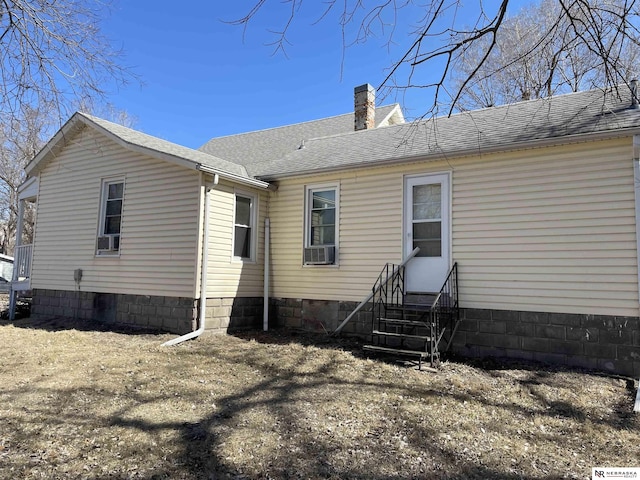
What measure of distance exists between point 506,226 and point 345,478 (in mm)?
5217

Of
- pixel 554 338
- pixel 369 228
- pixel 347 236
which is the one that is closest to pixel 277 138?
pixel 347 236

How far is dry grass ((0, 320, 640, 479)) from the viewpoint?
131 inches

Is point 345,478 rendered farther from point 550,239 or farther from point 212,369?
point 550,239

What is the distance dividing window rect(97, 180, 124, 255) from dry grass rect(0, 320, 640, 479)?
3.24 meters

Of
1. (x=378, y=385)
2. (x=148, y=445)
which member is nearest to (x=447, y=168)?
(x=378, y=385)

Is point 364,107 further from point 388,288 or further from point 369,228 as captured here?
point 388,288

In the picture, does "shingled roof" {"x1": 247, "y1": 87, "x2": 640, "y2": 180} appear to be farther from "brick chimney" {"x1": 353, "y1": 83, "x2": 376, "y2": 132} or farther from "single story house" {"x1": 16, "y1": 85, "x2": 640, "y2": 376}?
"brick chimney" {"x1": 353, "y1": 83, "x2": 376, "y2": 132}

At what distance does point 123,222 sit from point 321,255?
14.7 feet

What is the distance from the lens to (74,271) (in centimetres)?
1004

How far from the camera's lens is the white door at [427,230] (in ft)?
24.9

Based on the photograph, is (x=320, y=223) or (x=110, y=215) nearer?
(x=320, y=223)

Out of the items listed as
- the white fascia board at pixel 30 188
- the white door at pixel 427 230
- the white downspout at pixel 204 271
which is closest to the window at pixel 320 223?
the white door at pixel 427 230

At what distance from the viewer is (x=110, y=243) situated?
9.41 m

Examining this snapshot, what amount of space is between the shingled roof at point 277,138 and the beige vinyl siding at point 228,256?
3.28 m
